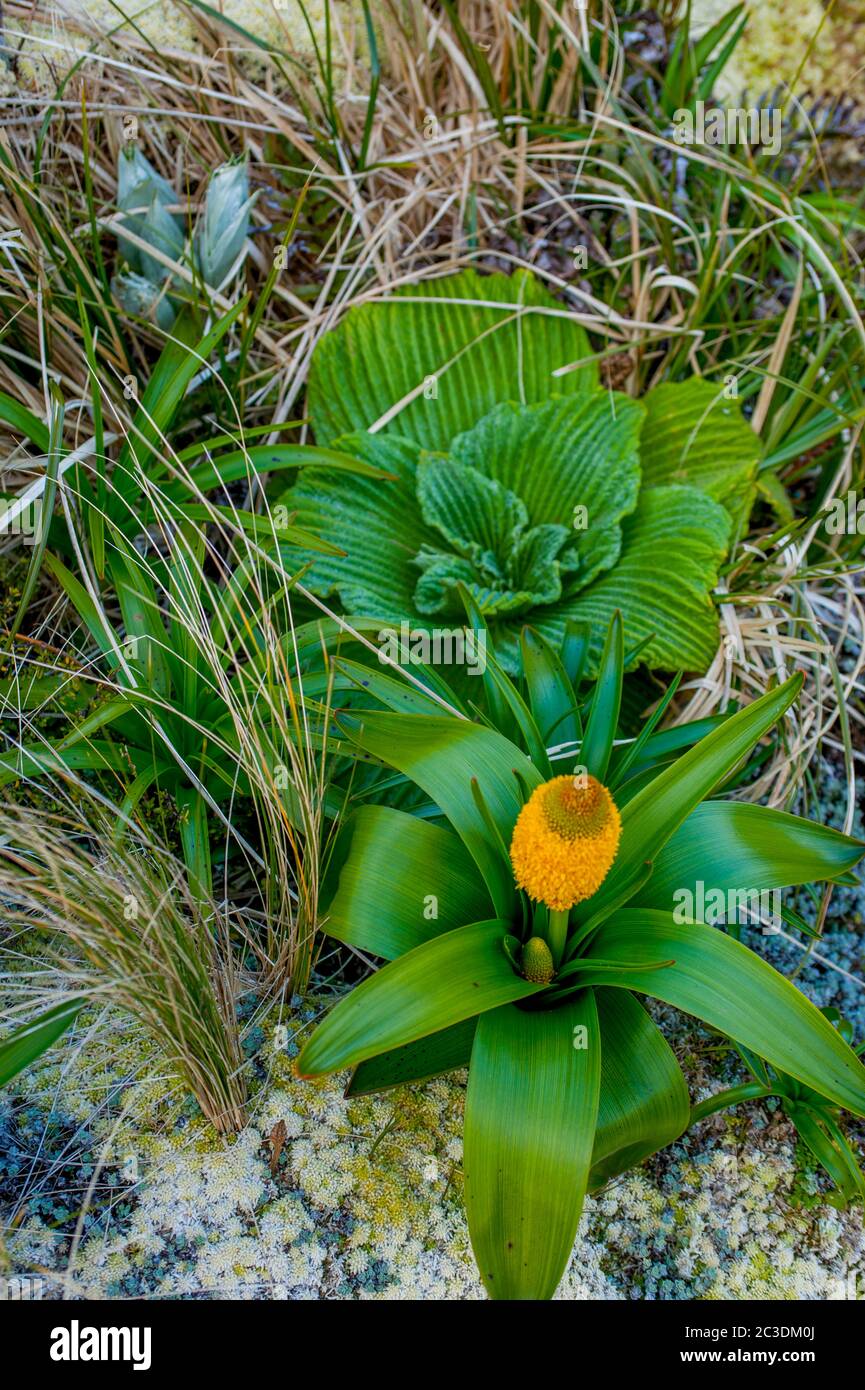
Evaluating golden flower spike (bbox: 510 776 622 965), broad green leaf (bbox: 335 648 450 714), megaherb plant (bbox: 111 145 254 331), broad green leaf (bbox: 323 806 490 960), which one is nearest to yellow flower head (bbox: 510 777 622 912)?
golden flower spike (bbox: 510 776 622 965)

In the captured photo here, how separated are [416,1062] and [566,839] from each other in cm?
47

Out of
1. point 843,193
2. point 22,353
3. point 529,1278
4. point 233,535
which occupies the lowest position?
point 529,1278

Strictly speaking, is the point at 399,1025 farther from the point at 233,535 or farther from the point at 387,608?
the point at 233,535

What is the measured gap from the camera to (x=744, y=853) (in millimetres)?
1338

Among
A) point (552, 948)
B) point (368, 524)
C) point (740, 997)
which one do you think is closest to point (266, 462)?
point (368, 524)

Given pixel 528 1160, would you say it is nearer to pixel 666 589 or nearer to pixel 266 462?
pixel 666 589

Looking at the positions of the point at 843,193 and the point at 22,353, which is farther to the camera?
the point at 843,193

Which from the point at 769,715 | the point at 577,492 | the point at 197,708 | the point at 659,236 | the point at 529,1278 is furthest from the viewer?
the point at 659,236

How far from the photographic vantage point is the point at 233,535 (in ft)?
6.51

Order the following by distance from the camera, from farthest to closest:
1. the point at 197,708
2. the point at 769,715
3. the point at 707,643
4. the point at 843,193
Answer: the point at 843,193
the point at 707,643
the point at 197,708
the point at 769,715

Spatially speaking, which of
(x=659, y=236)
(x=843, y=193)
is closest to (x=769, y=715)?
(x=659, y=236)

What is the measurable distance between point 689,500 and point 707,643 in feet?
0.95

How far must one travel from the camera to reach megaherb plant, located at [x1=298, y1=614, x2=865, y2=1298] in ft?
3.64

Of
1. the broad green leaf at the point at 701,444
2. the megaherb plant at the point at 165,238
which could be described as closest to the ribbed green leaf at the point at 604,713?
the broad green leaf at the point at 701,444
